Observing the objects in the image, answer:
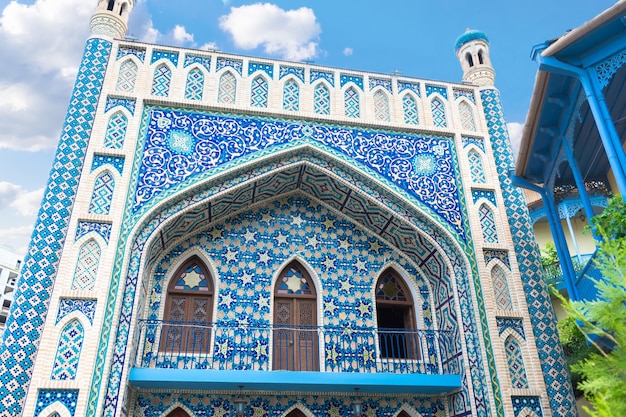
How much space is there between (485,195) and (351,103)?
9.01 ft

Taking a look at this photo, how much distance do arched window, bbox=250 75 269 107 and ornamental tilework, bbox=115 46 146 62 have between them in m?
Answer: 1.87

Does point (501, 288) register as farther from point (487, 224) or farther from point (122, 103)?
point (122, 103)

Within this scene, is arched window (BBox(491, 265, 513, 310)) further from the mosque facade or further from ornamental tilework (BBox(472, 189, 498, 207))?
ornamental tilework (BBox(472, 189, 498, 207))

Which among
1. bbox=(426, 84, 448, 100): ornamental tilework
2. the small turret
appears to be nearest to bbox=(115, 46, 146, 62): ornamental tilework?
the small turret

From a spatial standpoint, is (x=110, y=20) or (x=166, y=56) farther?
(x=110, y=20)

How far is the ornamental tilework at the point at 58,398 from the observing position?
643 centimetres

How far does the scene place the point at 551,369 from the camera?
7973 mm

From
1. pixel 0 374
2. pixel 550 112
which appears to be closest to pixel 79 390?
pixel 0 374

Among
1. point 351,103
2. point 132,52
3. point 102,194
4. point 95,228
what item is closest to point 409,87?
point 351,103

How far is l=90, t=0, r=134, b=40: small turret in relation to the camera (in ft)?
30.5

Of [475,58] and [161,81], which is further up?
[475,58]

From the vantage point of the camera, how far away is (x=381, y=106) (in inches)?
383

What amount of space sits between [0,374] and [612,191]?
8746mm

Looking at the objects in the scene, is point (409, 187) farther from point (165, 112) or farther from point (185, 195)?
point (165, 112)
